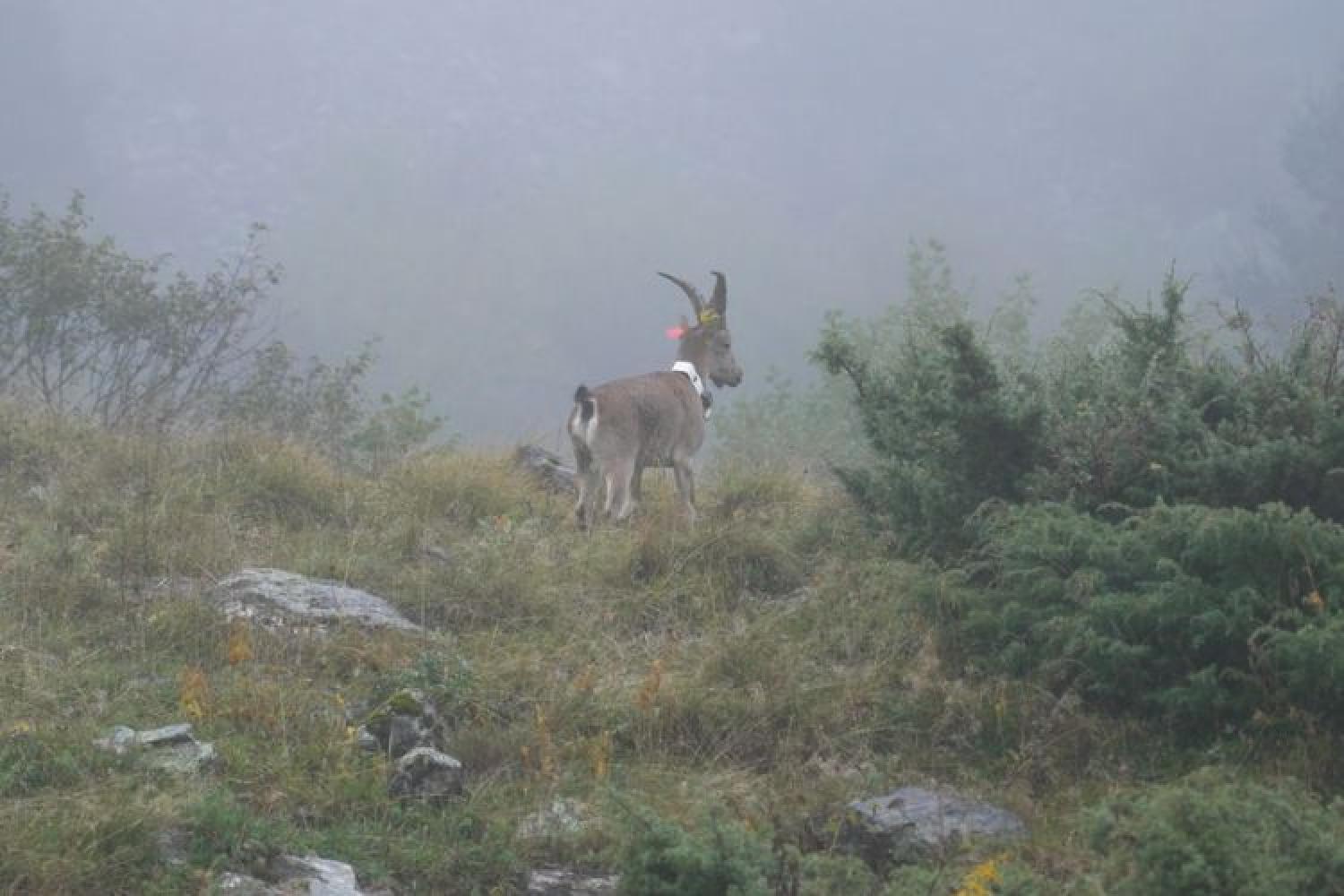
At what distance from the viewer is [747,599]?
9.94 m

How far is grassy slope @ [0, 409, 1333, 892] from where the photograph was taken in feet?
21.3

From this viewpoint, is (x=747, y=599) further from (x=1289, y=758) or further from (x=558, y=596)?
(x=1289, y=758)

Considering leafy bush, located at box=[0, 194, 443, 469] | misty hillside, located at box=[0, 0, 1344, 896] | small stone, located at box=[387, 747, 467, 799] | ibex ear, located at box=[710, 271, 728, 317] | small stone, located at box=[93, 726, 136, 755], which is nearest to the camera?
misty hillside, located at box=[0, 0, 1344, 896]

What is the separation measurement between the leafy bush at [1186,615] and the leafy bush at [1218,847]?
1.67 meters

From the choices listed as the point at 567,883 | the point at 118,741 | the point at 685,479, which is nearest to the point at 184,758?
the point at 118,741

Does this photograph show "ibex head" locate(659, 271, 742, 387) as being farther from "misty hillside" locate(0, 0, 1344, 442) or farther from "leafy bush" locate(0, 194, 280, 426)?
"misty hillside" locate(0, 0, 1344, 442)

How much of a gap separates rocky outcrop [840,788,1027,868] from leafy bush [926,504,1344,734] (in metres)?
0.99

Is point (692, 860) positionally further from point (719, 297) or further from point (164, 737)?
point (719, 297)

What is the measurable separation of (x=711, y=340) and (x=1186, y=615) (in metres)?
8.42

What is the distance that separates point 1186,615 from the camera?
765 centimetres

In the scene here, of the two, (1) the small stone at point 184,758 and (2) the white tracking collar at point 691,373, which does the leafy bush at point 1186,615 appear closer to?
(1) the small stone at point 184,758

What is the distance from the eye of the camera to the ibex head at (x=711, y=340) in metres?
15.4

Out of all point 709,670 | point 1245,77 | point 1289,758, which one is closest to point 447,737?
point 709,670

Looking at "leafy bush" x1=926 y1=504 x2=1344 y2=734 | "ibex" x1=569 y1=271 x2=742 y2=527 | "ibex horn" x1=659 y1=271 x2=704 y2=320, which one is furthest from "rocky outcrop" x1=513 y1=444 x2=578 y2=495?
"leafy bush" x1=926 y1=504 x2=1344 y2=734
